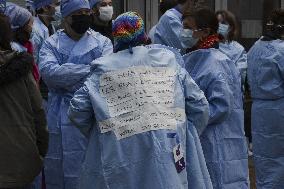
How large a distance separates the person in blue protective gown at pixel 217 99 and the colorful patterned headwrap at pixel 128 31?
857mm

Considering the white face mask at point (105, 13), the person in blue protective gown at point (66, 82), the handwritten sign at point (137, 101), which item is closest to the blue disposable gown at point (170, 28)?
the white face mask at point (105, 13)

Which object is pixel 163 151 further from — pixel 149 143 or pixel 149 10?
pixel 149 10

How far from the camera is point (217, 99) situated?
16.2ft

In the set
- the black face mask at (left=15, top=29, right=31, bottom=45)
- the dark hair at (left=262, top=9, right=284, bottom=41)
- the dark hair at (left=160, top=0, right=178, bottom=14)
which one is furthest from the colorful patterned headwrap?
the dark hair at (left=160, top=0, right=178, bottom=14)

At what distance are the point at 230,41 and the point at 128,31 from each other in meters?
3.94

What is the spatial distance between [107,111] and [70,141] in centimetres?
164

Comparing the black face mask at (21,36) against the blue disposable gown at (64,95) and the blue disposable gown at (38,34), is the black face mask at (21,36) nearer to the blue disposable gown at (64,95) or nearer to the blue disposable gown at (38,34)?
the blue disposable gown at (64,95)

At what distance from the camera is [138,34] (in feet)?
14.1

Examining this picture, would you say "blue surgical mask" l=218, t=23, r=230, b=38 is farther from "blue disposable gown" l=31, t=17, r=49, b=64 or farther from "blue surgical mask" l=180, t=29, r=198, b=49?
"blue surgical mask" l=180, t=29, r=198, b=49

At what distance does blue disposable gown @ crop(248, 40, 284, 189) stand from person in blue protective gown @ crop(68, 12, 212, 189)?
2.70 metres

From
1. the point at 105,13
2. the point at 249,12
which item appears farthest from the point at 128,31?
the point at 249,12

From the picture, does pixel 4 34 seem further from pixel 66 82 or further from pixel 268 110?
pixel 268 110

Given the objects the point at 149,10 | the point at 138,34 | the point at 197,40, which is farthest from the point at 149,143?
the point at 149,10

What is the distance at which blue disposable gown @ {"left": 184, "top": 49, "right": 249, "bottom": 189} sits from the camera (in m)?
4.95
